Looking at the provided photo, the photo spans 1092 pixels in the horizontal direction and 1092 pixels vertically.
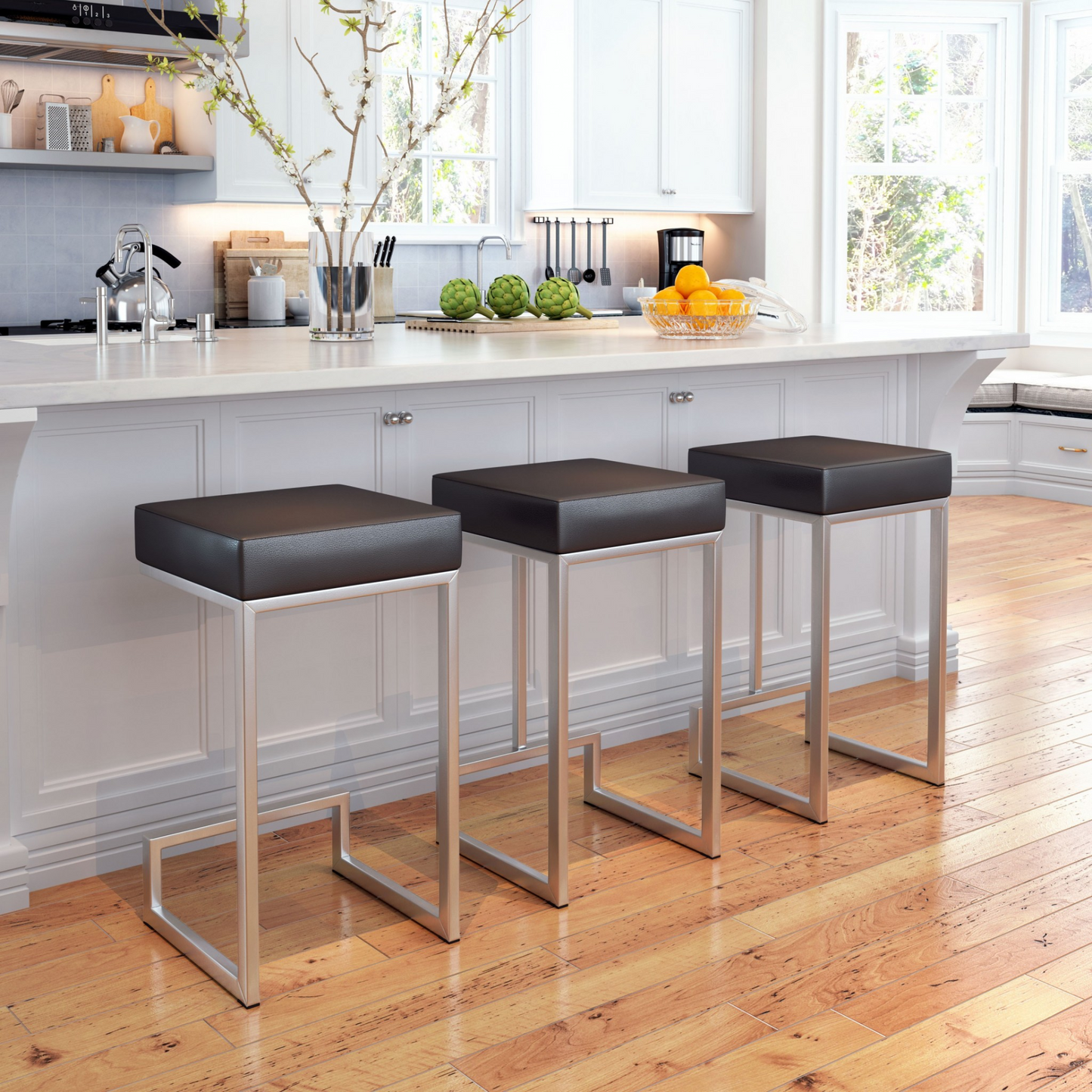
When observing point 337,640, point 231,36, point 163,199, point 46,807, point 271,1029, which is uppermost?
point 231,36

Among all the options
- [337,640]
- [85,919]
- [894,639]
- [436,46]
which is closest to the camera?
[85,919]

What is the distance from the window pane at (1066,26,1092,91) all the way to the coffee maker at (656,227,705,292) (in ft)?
7.18

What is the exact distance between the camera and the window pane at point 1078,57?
6859 mm

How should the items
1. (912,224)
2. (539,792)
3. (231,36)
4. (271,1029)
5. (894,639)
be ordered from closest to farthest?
(271,1029)
(539,792)
(894,639)
(231,36)
(912,224)

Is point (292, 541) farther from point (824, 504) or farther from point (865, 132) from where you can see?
point (865, 132)

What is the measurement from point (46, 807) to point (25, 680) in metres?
0.25

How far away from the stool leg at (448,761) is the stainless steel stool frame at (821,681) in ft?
1.89

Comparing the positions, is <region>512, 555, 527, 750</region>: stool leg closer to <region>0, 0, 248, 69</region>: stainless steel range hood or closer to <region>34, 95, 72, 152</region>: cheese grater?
<region>0, 0, 248, 69</region>: stainless steel range hood

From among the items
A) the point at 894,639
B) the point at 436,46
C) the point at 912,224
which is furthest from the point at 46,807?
the point at 912,224

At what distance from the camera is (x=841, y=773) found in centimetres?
308

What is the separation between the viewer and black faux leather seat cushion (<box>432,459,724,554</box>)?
2258mm

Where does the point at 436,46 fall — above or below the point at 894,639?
above

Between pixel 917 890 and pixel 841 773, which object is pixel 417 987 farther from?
pixel 841 773

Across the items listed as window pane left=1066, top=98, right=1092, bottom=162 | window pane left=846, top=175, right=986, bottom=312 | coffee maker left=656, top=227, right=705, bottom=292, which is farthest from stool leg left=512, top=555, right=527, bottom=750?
window pane left=1066, top=98, right=1092, bottom=162
